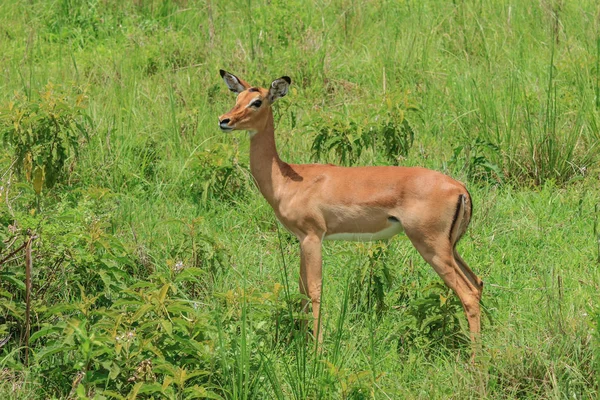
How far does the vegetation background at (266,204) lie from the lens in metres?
4.00

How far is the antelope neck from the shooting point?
18.0 feet

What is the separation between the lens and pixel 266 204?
6289 mm

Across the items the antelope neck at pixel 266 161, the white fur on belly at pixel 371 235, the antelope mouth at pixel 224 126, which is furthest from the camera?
the antelope neck at pixel 266 161

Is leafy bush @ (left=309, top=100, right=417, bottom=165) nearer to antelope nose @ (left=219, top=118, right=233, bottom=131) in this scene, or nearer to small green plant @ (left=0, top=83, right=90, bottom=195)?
antelope nose @ (left=219, top=118, right=233, bottom=131)

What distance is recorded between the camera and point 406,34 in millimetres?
8750

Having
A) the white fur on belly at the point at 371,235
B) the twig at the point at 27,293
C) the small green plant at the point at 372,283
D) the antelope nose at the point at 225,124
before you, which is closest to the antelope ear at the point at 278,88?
the antelope nose at the point at 225,124

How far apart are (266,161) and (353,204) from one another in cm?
66

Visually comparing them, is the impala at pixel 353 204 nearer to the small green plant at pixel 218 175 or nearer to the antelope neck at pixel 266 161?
the antelope neck at pixel 266 161

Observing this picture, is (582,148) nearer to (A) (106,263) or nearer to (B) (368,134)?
(B) (368,134)

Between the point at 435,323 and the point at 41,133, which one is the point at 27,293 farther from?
the point at 41,133

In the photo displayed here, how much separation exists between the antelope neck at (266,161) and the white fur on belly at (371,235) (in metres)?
0.43

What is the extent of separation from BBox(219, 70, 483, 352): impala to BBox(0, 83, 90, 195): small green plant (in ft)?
3.40

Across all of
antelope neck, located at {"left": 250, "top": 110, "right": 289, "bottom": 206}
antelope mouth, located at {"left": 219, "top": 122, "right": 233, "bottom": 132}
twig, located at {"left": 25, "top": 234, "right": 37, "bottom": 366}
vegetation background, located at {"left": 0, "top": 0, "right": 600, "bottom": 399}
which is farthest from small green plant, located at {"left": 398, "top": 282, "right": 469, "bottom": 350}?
twig, located at {"left": 25, "top": 234, "right": 37, "bottom": 366}

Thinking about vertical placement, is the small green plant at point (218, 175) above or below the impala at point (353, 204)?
below
